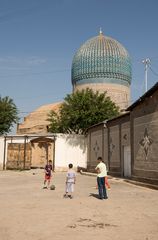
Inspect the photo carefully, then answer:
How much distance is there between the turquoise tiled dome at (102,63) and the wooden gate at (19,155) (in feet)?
70.4

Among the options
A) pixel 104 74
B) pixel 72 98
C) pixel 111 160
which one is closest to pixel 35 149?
pixel 72 98

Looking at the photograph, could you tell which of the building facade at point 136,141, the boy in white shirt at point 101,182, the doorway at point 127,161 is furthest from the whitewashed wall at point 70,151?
the boy in white shirt at point 101,182

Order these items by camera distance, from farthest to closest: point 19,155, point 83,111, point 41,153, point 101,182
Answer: point 41,153
point 83,111
point 19,155
point 101,182

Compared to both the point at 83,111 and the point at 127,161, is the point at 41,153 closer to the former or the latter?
the point at 83,111

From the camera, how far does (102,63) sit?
173 ft

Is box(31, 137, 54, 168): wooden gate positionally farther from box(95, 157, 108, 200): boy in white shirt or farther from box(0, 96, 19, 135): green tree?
box(95, 157, 108, 200): boy in white shirt

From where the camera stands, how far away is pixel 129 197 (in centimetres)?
1397

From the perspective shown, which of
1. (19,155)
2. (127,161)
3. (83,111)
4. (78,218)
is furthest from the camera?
(83,111)

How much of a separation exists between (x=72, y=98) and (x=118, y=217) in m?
28.8

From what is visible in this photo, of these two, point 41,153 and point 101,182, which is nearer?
point 101,182

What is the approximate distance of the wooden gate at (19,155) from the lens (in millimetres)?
34656

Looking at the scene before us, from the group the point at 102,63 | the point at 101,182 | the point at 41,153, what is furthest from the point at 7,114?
the point at 101,182

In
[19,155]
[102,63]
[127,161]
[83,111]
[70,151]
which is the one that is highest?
[102,63]

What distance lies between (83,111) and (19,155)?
7901mm
